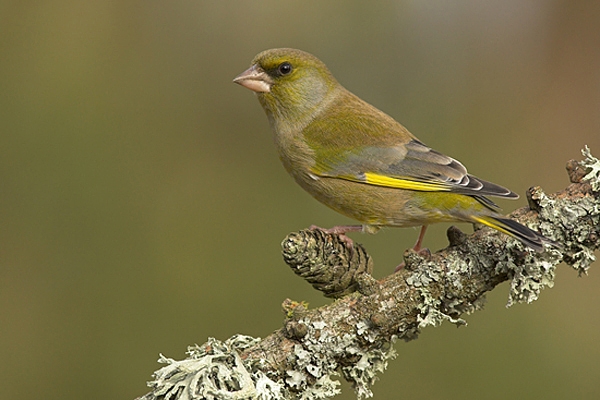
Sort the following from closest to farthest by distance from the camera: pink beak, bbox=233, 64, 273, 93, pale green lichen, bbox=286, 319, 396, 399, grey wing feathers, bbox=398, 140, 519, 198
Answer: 1. pale green lichen, bbox=286, 319, 396, 399
2. grey wing feathers, bbox=398, 140, 519, 198
3. pink beak, bbox=233, 64, 273, 93

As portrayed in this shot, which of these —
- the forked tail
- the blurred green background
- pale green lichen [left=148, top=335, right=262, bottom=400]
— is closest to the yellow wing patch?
the forked tail

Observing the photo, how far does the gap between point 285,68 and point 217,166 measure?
1.39m

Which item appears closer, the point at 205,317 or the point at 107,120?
the point at 205,317

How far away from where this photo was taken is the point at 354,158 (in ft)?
12.3

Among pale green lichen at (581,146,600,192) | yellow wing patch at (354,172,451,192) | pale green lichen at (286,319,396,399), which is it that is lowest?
pale green lichen at (286,319,396,399)

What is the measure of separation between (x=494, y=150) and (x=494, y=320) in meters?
1.73

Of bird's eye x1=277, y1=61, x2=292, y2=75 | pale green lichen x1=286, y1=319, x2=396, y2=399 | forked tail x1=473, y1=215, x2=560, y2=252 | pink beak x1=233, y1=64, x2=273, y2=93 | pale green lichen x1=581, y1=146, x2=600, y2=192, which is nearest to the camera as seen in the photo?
pale green lichen x1=286, y1=319, x2=396, y2=399

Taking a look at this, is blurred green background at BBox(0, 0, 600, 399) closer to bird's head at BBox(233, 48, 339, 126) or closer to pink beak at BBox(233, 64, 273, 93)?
bird's head at BBox(233, 48, 339, 126)

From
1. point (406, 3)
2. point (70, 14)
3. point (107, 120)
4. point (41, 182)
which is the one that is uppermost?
point (406, 3)

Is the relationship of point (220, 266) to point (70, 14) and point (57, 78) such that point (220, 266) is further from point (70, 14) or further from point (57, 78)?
point (70, 14)

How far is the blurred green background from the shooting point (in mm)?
4312

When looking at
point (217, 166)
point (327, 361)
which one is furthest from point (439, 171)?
point (217, 166)

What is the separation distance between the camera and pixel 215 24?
574 centimetres

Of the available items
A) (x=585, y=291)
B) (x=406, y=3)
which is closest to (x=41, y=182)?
(x=406, y=3)
